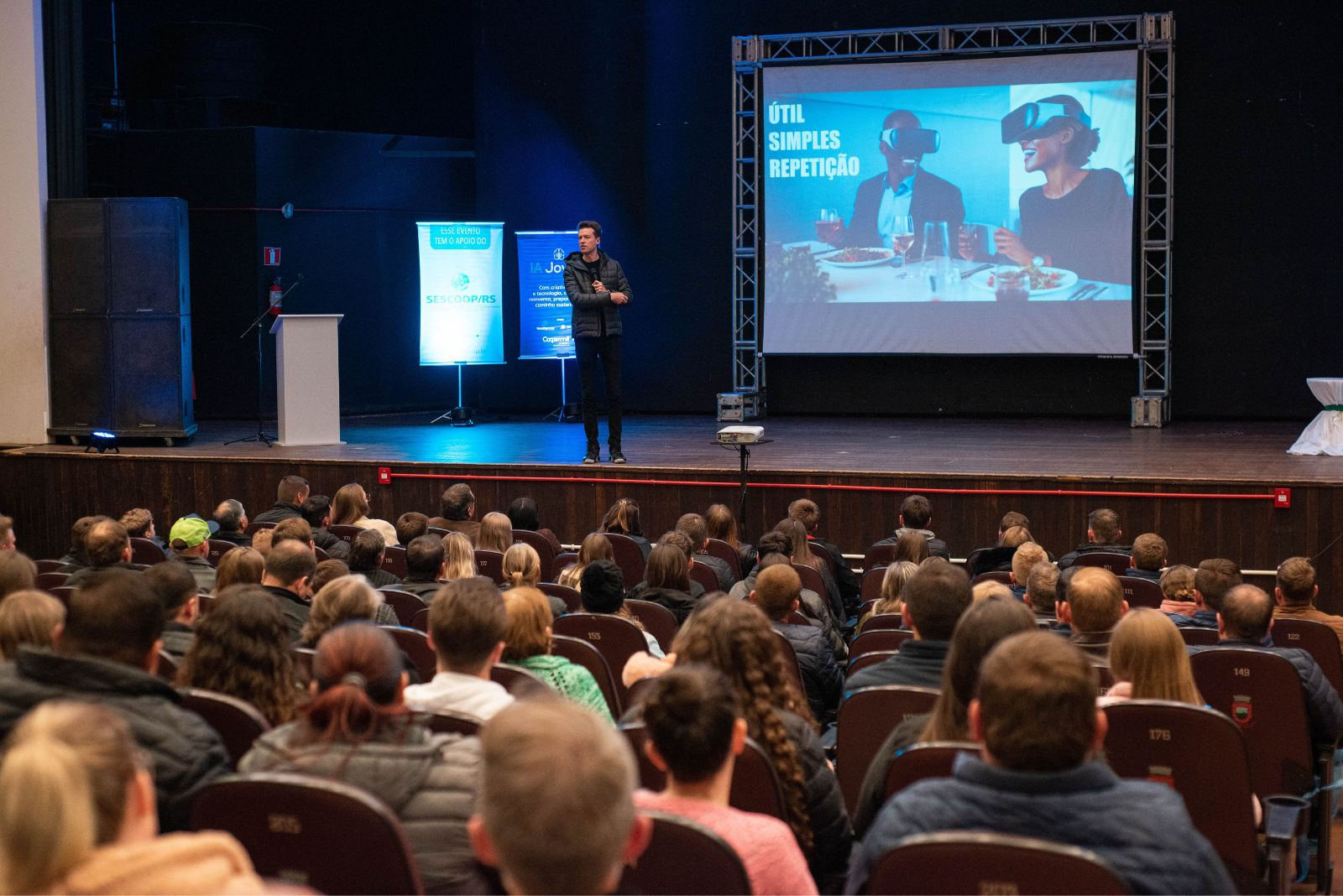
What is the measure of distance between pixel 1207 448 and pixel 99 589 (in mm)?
8432

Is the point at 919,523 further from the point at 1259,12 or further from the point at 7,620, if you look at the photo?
the point at 1259,12

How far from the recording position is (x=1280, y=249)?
1175 cm

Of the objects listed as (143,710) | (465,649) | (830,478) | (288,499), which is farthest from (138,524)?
(143,710)

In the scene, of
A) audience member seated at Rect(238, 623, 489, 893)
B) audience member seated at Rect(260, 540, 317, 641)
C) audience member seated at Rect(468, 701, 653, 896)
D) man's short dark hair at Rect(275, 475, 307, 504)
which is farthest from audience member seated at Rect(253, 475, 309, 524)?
audience member seated at Rect(468, 701, 653, 896)

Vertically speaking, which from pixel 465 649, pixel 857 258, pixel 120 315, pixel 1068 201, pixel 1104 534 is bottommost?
pixel 1104 534

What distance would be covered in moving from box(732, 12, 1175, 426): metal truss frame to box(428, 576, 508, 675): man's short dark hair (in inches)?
369

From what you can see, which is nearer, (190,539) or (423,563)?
(423,563)

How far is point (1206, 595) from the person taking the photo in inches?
193

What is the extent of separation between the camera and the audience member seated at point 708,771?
217 cm

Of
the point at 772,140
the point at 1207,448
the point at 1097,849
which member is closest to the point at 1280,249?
the point at 1207,448

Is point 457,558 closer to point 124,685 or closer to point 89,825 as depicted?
point 124,685

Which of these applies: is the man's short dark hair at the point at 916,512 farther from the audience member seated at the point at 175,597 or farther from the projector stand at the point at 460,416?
the projector stand at the point at 460,416

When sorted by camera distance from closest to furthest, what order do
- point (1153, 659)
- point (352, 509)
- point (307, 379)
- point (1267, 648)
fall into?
point (1153, 659) < point (1267, 648) < point (352, 509) < point (307, 379)

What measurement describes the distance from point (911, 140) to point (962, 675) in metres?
9.91
